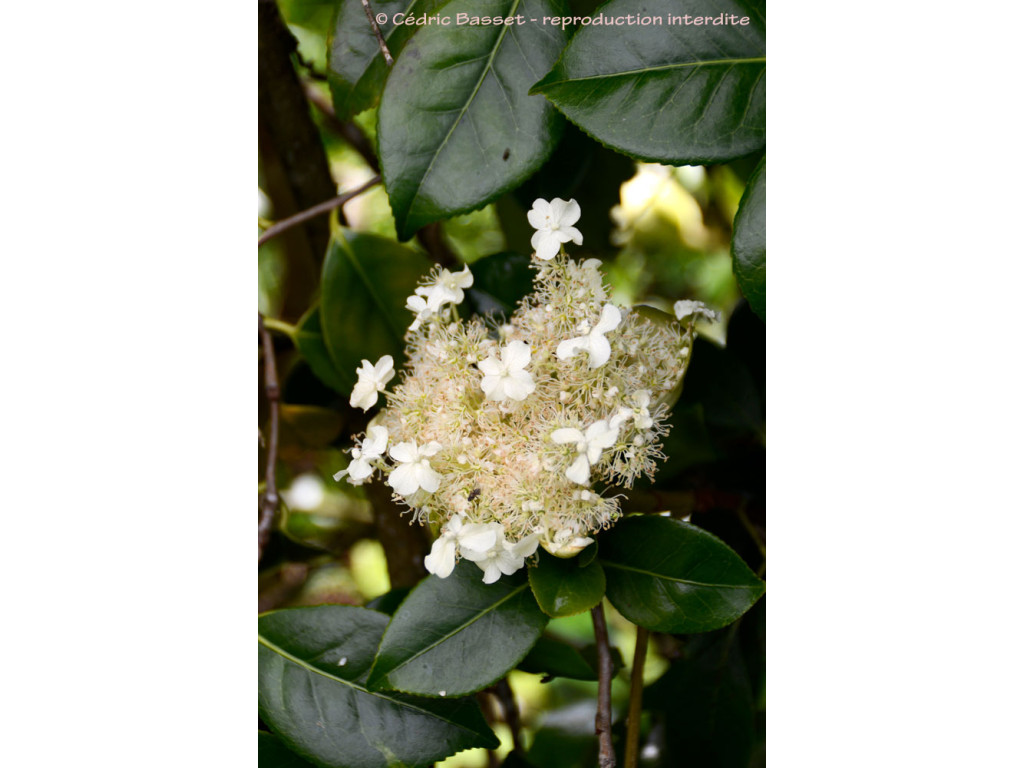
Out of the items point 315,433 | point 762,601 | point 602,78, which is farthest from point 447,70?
point 762,601

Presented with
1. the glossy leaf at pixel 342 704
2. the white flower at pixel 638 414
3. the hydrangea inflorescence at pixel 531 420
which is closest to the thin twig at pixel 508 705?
the glossy leaf at pixel 342 704

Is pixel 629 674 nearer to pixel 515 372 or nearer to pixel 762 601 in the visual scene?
pixel 762 601

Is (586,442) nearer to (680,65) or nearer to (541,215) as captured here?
(541,215)

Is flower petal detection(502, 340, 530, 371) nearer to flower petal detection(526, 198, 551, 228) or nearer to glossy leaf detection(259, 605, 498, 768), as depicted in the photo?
flower petal detection(526, 198, 551, 228)

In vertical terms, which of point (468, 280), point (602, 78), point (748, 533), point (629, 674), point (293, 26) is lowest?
point (629, 674)

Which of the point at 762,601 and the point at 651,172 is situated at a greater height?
the point at 651,172

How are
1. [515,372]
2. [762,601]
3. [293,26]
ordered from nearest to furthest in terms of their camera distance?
[515,372] → [762,601] → [293,26]
